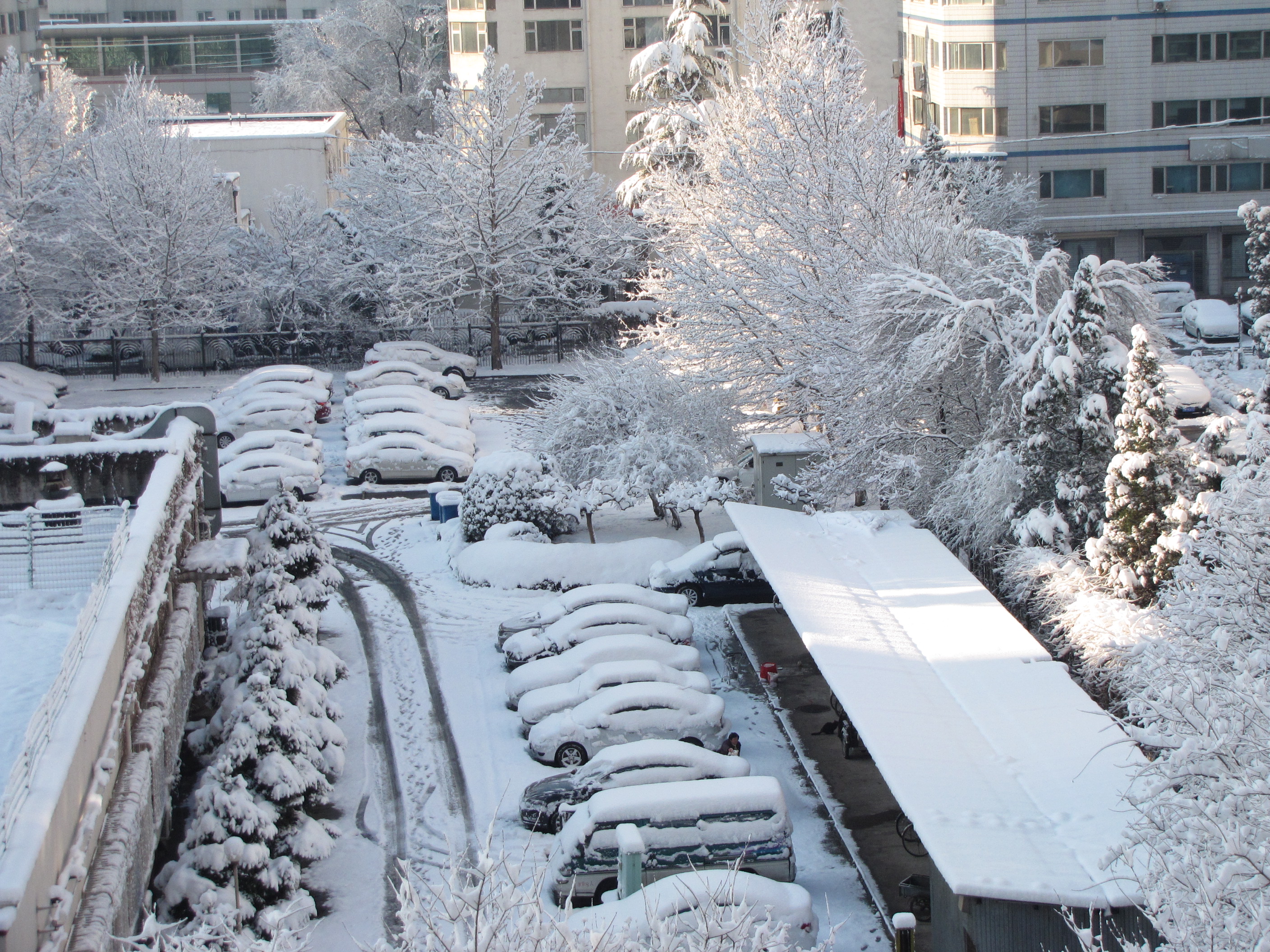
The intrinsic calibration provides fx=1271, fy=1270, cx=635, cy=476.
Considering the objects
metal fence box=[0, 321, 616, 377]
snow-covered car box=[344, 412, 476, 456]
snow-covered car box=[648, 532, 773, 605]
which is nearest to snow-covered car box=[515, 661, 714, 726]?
snow-covered car box=[648, 532, 773, 605]

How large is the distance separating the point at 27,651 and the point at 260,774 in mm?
2851

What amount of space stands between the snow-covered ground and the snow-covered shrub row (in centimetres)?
203

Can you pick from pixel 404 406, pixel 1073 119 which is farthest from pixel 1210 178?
pixel 404 406

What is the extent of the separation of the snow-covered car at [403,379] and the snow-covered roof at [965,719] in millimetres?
20156

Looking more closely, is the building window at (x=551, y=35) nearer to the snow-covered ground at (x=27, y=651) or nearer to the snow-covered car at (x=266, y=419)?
the snow-covered car at (x=266, y=419)

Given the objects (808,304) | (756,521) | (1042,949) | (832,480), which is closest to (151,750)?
(1042,949)

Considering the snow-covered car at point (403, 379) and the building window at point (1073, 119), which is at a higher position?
the building window at point (1073, 119)

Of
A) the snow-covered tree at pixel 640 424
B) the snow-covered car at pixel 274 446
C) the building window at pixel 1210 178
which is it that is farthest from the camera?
the building window at pixel 1210 178

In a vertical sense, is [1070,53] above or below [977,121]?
above

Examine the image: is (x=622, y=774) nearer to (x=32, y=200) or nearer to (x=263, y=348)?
(x=263, y=348)

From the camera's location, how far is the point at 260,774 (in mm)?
14164

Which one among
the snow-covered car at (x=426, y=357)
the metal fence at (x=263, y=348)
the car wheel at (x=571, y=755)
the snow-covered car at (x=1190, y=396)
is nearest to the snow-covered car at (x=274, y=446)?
the snow-covered car at (x=426, y=357)

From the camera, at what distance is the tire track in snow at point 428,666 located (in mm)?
16250

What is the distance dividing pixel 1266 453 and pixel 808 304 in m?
12.8
